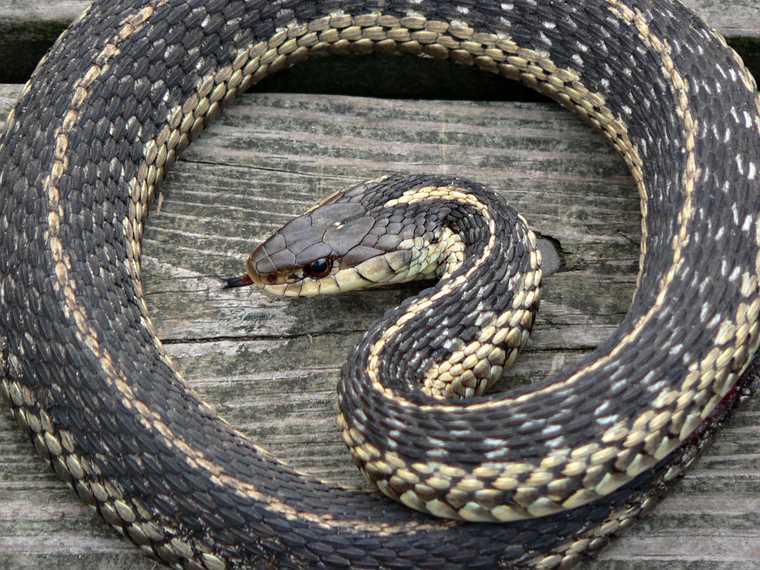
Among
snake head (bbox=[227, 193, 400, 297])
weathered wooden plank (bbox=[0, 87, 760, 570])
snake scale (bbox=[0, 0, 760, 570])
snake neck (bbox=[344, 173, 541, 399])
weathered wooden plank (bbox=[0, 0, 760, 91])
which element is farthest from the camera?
weathered wooden plank (bbox=[0, 0, 760, 91])

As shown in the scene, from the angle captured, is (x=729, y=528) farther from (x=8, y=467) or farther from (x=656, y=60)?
(x=8, y=467)

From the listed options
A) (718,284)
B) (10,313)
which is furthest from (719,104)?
(10,313)

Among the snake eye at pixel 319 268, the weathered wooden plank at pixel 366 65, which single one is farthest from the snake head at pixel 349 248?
the weathered wooden plank at pixel 366 65

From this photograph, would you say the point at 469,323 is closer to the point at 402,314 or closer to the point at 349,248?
the point at 402,314

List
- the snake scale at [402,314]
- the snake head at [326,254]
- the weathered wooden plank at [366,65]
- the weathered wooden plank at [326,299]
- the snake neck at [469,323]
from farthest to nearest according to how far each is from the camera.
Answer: the weathered wooden plank at [366,65] < the snake head at [326,254] < the snake neck at [469,323] < the weathered wooden plank at [326,299] < the snake scale at [402,314]

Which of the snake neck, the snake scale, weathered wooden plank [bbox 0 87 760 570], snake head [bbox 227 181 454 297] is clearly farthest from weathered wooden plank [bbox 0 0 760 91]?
the snake neck

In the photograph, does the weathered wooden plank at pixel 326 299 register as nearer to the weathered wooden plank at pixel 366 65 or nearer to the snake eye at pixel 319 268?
the snake eye at pixel 319 268

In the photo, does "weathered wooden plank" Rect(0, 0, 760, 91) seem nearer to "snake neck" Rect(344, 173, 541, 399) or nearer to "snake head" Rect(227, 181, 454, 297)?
"snake head" Rect(227, 181, 454, 297)
